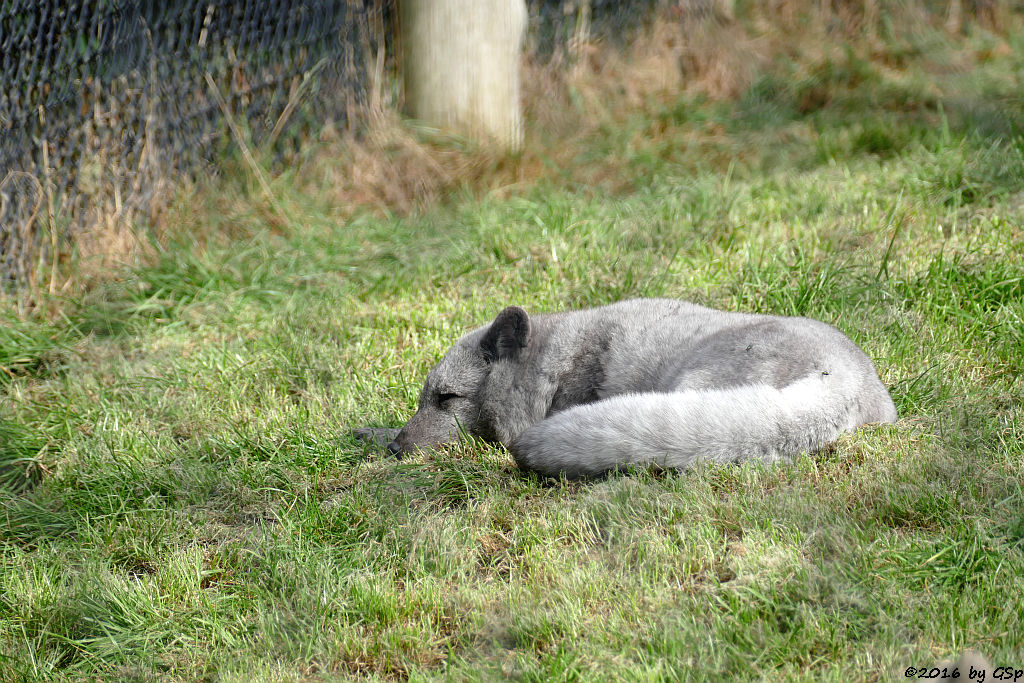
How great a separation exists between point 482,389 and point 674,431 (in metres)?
1.06

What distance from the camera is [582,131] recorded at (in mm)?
6828

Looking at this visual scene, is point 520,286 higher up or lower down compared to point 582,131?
lower down

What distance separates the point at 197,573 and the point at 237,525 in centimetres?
36

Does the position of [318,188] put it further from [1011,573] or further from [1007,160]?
[1011,573]

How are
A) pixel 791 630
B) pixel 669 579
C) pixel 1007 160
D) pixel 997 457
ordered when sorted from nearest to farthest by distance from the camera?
1. pixel 791 630
2. pixel 669 579
3. pixel 997 457
4. pixel 1007 160

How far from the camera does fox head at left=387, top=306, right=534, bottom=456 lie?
375 centimetres

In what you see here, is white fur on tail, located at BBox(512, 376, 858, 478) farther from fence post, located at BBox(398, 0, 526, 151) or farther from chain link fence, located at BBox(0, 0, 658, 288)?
fence post, located at BBox(398, 0, 526, 151)

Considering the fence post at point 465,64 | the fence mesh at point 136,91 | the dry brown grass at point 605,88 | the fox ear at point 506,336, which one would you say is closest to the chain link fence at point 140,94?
the fence mesh at point 136,91

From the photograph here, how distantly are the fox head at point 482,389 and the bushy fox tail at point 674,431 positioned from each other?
24.3 inches

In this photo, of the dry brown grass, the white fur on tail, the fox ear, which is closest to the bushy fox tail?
the white fur on tail

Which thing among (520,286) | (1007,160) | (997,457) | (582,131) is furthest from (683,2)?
(997,457)

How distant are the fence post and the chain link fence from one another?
0.31 m

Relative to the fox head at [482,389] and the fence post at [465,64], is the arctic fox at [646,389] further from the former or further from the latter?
the fence post at [465,64]

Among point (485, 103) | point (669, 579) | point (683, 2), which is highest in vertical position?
point (683, 2)
